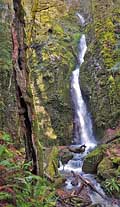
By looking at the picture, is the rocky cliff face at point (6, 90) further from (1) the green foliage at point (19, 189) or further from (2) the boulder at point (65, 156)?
(1) the green foliage at point (19, 189)

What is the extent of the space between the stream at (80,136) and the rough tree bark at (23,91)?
11.5ft

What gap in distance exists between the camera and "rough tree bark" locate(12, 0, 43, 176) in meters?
6.22

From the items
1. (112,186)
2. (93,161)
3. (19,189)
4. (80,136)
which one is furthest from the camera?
(80,136)

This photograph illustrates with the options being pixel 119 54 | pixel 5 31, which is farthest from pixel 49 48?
pixel 5 31

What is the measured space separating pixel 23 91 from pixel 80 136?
12.4 metres

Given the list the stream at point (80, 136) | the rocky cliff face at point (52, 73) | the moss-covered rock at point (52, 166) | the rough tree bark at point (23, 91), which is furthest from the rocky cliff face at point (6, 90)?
the rough tree bark at point (23, 91)

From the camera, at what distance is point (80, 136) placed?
18250 mm

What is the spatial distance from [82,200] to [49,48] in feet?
48.9

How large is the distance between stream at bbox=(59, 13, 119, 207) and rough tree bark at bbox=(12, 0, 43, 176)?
138 inches

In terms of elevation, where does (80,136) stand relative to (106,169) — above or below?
below

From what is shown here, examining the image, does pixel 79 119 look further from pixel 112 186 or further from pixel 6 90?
pixel 112 186

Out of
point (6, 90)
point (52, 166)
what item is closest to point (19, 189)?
point (52, 166)

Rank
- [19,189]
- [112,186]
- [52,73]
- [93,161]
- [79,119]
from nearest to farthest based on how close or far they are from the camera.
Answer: [19,189] → [112,186] → [93,161] → [79,119] → [52,73]

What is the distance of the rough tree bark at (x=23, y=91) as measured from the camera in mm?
6223
